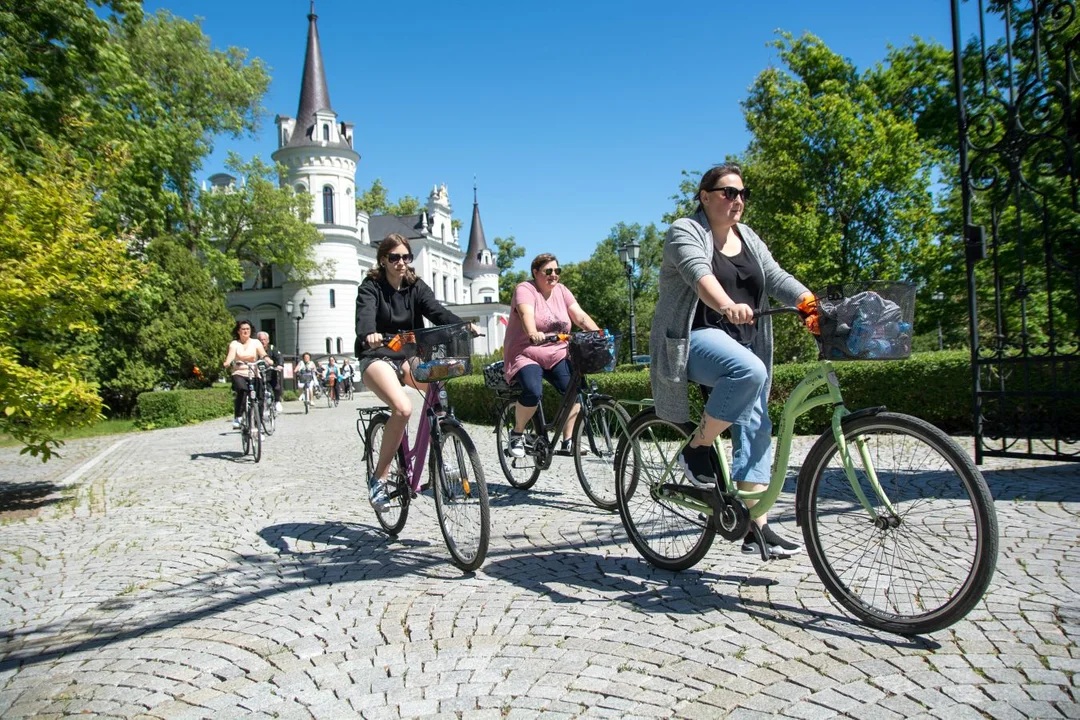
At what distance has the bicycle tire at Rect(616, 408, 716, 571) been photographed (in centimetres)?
400

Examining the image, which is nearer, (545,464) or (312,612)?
(312,612)

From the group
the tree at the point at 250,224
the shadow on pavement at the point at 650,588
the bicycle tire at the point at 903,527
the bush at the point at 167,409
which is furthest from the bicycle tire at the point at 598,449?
the tree at the point at 250,224

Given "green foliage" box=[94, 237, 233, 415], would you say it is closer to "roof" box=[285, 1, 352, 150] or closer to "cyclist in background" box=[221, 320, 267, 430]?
"cyclist in background" box=[221, 320, 267, 430]

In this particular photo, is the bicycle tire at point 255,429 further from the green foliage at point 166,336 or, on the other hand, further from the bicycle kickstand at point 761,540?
the green foliage at point 166,336

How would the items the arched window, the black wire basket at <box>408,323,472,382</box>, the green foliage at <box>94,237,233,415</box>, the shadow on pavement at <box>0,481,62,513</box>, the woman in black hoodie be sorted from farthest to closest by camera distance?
the arched window, the green foliage at <box>94,237,233,415</box>, the shadow on pavement at <box>0,481,62,513</box>, the woman in black hoodie, the black wire basket at <box>408,323,472,382</box>

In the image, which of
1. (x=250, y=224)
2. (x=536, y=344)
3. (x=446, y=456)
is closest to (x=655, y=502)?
(x=446, y=456)

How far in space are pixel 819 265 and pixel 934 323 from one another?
4.52m

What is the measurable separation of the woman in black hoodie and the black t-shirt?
173 centimetres

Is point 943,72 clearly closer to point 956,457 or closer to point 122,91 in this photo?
point 122,91

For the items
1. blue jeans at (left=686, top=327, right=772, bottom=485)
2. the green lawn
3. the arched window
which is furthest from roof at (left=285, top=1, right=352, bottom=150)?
blue jeans at (left=686, top=327, right=772, bottom=485)

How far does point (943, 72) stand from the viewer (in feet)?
80.3

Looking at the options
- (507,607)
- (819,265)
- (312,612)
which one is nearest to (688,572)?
(507,607)

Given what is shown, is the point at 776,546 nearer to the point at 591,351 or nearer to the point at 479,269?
the point at 591,351

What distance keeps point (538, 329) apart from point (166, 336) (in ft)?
70.3
